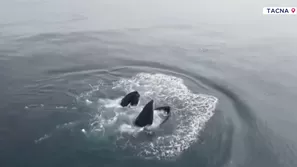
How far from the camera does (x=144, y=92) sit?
27.0 metres

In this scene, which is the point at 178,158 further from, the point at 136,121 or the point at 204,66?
the point at 204,66

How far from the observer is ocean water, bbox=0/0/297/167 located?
1916 cm

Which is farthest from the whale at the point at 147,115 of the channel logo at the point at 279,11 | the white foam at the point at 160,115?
the channel logo at the point at 279,11

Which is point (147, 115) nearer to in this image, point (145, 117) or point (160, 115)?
point (145, 117)

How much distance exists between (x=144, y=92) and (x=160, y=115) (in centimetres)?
438

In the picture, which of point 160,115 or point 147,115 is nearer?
point 147,115

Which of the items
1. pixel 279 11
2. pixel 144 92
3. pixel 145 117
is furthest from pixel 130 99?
pixel 279 11

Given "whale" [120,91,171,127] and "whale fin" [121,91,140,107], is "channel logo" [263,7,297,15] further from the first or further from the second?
"whale fin" [121,91,140,107]

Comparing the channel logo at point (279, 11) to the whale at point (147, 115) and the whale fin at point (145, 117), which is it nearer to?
the whale at point (147, 115)

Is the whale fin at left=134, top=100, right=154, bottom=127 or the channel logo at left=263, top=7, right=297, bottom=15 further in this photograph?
the channel logo at left=263, top=7, right=297, bottom=15

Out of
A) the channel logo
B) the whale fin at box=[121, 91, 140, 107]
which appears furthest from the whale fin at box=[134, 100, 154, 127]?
the channel logo

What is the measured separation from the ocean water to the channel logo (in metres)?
15.6

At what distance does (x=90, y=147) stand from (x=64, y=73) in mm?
12972

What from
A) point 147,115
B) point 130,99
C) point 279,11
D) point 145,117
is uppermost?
point 130,99
